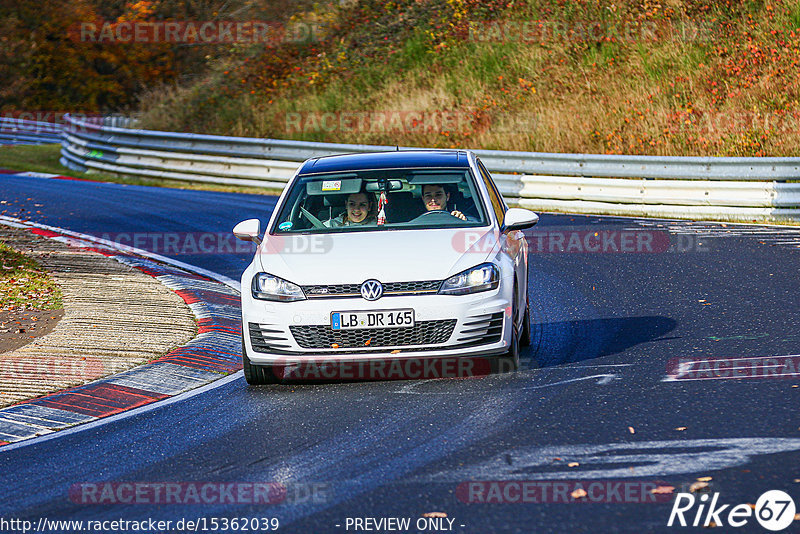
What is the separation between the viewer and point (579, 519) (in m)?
5.11

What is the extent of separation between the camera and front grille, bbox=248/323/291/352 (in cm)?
805

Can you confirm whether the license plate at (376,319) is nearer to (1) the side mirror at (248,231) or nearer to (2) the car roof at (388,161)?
(1) the side mirror at (248,231)

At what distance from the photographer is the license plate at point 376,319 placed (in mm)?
7844

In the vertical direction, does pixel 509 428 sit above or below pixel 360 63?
below

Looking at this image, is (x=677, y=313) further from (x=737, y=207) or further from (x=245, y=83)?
(x=245, y=83)

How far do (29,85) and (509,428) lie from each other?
47.6m

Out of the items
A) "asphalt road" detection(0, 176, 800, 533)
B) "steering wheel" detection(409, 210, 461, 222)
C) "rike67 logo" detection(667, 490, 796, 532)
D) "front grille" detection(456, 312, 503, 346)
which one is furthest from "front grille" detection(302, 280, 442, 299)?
"rike67 logo" detection(667, 490, 796, 532)

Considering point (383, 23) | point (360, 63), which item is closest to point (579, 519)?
point (360, 63)

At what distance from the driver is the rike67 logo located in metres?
4.26

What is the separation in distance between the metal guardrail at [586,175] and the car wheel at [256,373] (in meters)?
7.31

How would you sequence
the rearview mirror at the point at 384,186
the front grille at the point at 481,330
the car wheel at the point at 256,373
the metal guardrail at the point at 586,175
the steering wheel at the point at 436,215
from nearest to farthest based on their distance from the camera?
the front grille at the point at 481,330, the car wheel at the point at 256,373, the steering wheel at the point at 436,215, the rearview mirror at the point at 384,186, the metal guardrail at the point at 586,175

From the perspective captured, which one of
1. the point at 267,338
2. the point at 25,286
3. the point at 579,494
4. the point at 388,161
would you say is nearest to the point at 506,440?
the point at 579,494

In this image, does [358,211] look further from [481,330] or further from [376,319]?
[481,330]

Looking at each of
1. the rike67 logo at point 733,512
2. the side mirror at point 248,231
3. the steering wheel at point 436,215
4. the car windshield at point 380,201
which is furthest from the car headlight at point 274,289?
the rike67 logo at point 733,512
